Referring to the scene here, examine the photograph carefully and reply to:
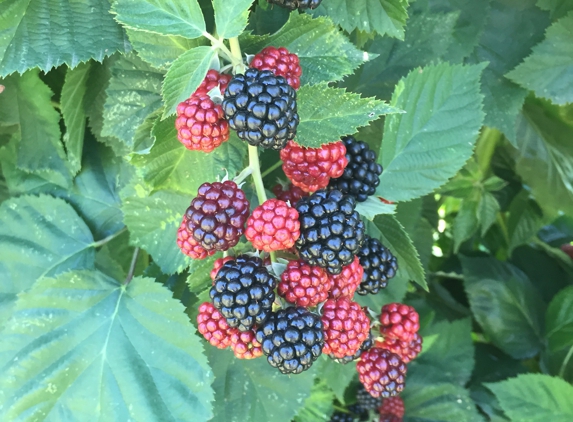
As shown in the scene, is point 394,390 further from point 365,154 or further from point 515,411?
point 515,411

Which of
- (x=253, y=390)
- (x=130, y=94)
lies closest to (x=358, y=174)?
(x=130, y=94)

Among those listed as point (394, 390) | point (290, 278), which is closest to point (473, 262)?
point (394, 390)

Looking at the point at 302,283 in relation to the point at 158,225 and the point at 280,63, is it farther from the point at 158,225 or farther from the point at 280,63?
the point at 158,225

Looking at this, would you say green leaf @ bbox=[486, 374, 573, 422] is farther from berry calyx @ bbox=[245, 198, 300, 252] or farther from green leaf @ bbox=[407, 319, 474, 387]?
berry calyx @ bbox=[245, 198, 300, 252]

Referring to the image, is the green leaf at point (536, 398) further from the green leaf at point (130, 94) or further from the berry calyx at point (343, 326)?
the green leaf at point (130, 94)

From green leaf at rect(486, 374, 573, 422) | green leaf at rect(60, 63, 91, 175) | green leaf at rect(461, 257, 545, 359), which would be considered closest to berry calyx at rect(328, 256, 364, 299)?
green leaf at rect(60, 63, 91, 175)

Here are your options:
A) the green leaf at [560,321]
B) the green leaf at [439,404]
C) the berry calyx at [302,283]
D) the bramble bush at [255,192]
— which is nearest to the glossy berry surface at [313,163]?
the bramble bush at [255,192]
